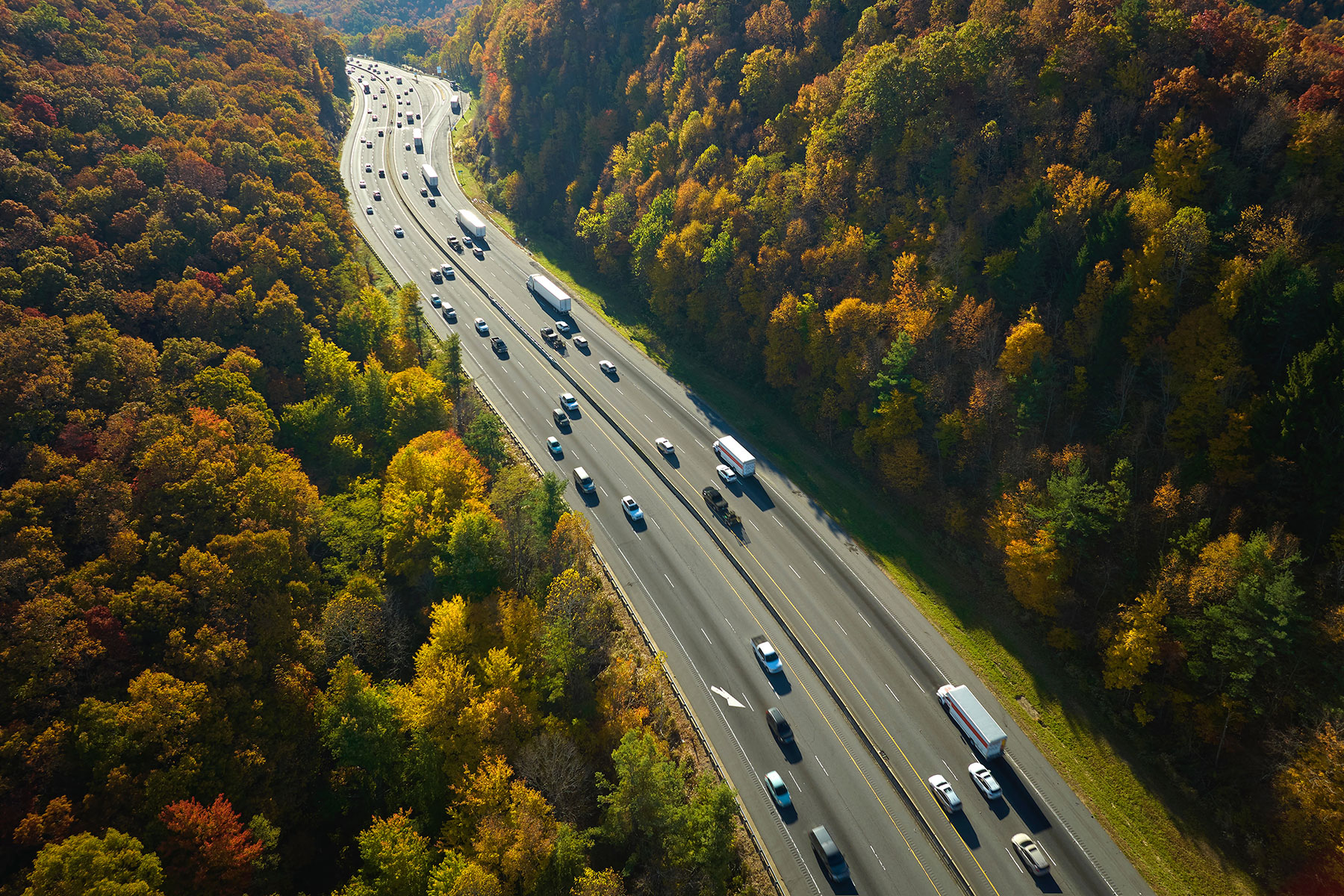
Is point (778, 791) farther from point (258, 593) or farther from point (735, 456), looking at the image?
point (258, 593)

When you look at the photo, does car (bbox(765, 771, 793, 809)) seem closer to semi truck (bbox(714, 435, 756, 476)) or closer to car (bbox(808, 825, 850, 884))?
car (bbox(808, 825, 850, 884))

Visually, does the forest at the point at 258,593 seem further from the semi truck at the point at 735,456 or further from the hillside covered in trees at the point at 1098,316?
the hillside covered in trees at the point at 1098,316

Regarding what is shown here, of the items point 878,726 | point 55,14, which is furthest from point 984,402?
point 55,14

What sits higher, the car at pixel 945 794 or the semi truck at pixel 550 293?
the semi truck at pixel 550 293

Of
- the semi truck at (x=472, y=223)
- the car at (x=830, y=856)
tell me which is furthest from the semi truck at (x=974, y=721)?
the semi truck at (x=472, y=223)

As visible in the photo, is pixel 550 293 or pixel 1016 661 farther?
pixel 550 293

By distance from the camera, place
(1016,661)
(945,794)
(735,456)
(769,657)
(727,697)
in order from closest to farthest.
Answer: (945,794), (727,697), (1016,661), (769,657), (735,456)

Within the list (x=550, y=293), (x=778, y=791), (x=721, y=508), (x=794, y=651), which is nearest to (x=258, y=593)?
(x=721, y=508)
